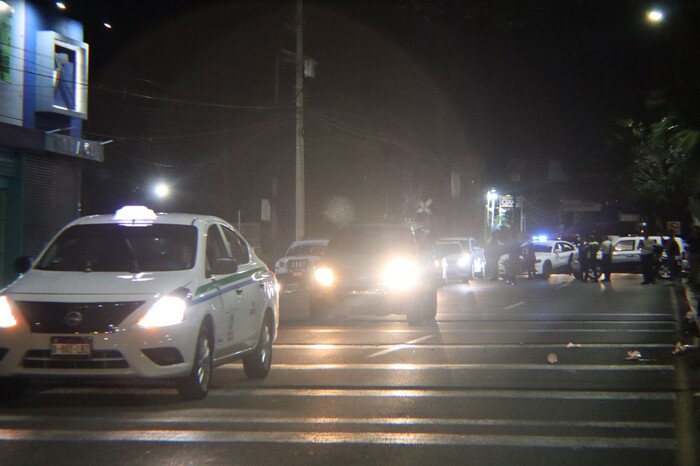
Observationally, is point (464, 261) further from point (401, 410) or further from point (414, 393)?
point (401, 410)

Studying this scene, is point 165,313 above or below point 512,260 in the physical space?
below

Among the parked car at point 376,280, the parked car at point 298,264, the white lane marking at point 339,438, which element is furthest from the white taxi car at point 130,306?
the parked car at point 298,264

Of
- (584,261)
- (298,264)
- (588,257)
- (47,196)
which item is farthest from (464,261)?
(47,196)

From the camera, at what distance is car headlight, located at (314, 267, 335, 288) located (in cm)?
1723

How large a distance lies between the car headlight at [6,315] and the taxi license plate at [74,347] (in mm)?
485

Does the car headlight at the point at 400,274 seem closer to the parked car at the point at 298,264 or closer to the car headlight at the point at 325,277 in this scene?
the car headlight at the point at 325,277

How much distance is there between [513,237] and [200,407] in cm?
2621

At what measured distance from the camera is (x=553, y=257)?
40.7 m

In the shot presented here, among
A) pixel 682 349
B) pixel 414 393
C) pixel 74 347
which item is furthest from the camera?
pixel 682 349

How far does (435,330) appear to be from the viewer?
1623 cm

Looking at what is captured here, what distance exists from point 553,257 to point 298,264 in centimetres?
2056

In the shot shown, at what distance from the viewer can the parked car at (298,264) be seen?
22875 mm

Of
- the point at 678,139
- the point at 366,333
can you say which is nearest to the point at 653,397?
the point at 366,333

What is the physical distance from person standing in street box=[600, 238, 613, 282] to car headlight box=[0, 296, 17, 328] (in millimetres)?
28625
